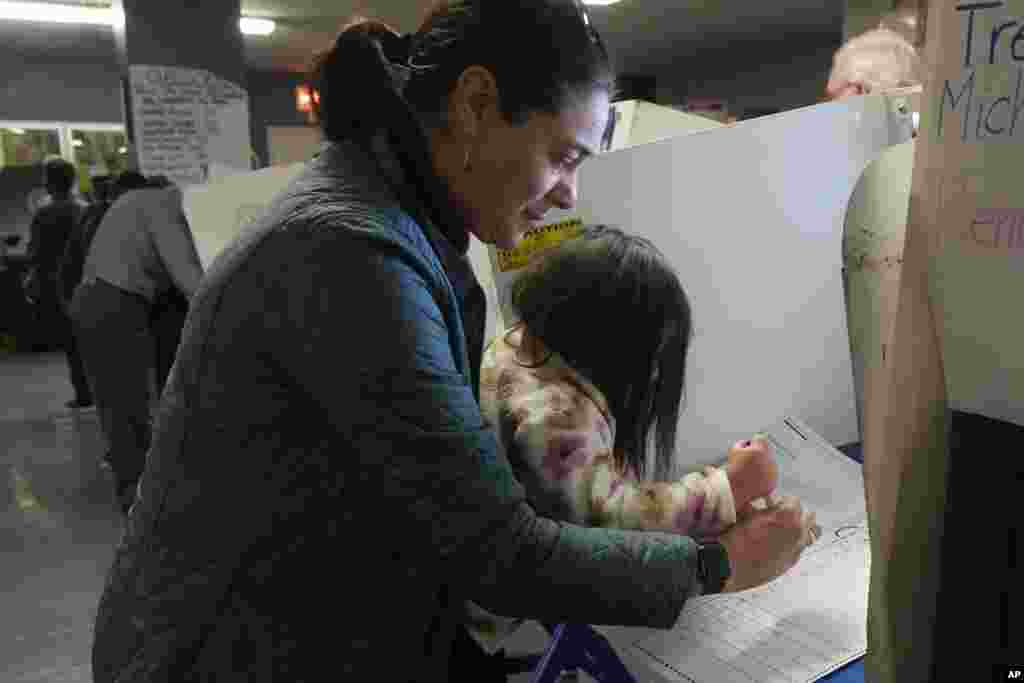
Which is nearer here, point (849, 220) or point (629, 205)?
point (849, 220)

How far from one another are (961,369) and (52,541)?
3081mm

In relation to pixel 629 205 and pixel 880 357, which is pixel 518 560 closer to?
pixel 880 357

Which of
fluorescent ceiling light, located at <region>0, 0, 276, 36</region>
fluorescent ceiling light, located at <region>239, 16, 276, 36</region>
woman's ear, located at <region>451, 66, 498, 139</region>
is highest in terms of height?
fluorescent ceiling light, located at <region>239, 16, 276, 36</region>

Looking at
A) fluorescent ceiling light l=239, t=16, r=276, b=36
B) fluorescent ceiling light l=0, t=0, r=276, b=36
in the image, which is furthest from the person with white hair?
fluorescent ceiling light l=239, t=16, r=276, b=36

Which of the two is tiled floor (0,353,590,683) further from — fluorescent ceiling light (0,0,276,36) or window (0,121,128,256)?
window (0,121,128,256)

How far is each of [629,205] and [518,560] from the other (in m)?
0.54

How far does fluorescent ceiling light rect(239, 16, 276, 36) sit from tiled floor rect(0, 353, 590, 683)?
3.34 metres

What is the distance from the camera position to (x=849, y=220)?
60 cm

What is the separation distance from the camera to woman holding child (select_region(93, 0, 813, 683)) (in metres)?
0.54

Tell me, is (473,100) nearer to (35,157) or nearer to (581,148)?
(581,148)

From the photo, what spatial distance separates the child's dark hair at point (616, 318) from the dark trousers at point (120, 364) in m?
2.31

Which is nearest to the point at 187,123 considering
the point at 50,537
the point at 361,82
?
the point at 50,537

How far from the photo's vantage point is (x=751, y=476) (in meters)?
0.81

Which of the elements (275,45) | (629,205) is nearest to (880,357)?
(629,205)
